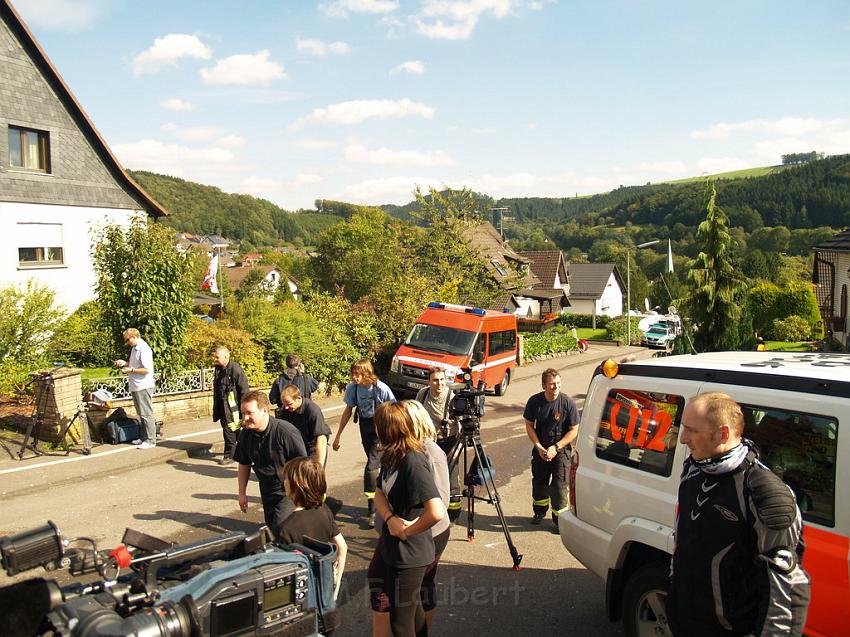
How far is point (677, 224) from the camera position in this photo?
12519cm

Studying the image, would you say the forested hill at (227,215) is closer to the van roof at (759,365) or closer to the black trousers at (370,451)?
the black trousers at (370,451)

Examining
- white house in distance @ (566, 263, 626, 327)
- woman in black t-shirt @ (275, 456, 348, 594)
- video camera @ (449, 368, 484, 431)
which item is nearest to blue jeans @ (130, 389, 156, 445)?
video camera @ (449, 368, 484, 431)

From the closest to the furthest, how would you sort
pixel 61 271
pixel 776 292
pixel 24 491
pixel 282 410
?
1. pixel 282 410
2. pixel 24 491
3. pixel 61 271
4. pixel 776 292

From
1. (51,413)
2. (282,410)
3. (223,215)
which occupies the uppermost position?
(223,215)

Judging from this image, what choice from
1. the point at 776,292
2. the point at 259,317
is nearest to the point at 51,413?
the point at 259,317

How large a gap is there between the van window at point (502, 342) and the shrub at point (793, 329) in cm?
2715

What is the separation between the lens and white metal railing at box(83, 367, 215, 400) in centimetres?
1281

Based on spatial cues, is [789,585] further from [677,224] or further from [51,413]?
[677,224]

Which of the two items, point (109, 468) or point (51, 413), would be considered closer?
point (109, 468)

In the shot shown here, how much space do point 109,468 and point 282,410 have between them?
4292mm

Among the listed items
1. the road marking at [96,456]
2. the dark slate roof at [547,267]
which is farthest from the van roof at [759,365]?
the dark slate roof at [547,267]

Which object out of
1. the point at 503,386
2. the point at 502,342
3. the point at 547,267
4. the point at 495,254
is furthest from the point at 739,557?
the point at 547,267

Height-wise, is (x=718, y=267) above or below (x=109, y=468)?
above

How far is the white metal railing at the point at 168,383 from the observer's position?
12810 millimetres
